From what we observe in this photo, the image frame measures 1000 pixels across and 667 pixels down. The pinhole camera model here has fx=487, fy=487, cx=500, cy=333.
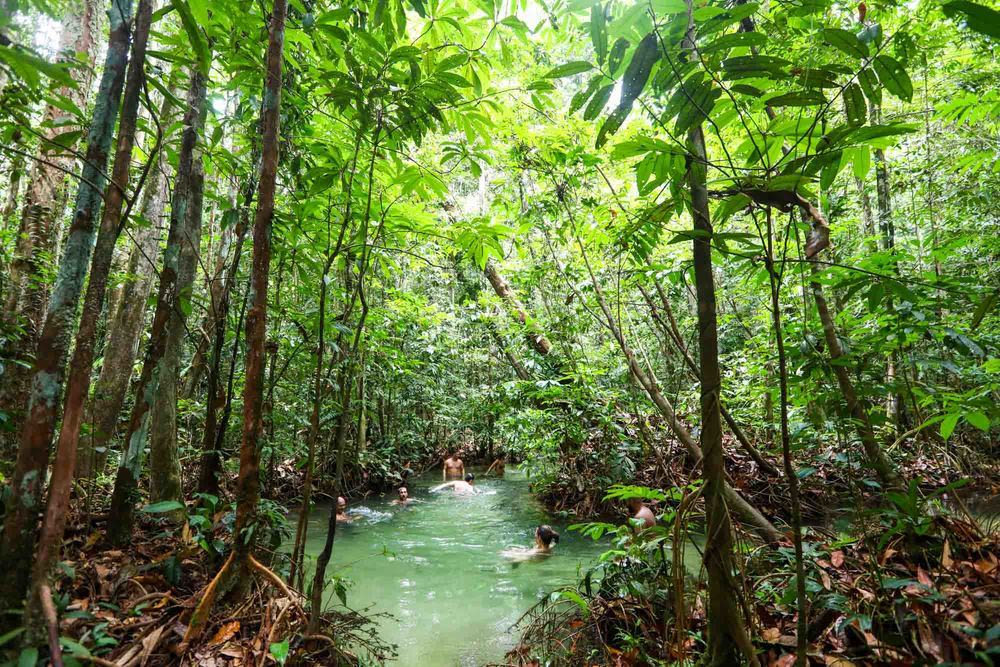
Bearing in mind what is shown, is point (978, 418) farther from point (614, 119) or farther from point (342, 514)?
point (342, 514)

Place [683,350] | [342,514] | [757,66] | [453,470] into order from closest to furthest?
1. [757,66]
2. [683,350]
3. [342,514]
4. [453,470]

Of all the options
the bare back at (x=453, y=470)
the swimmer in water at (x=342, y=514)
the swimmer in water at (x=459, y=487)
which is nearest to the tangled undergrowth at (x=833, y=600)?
the swimmer in water at (x=342, y=514)

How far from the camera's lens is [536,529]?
283 inches

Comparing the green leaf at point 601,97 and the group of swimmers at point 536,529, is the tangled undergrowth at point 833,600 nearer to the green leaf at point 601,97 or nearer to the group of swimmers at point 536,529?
the group of swimmers at point 536,529

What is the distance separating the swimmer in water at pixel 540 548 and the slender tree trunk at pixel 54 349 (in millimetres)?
5325

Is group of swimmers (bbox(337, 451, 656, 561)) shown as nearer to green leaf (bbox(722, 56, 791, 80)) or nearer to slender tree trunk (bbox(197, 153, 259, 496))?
slender tree trunk (bbox(197, 153, 259, 496))

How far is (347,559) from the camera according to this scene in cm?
617

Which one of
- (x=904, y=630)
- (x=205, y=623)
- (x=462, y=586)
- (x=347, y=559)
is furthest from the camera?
(x=347, y=559)

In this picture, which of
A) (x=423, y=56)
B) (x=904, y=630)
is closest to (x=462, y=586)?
(x=904, y=630)

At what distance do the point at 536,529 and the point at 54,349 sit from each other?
641cm

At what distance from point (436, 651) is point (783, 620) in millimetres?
2488

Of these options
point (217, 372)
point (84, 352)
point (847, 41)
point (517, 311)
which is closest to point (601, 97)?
point (847, 41)

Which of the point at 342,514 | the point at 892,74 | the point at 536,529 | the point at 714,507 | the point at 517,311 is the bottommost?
the point at 536,529

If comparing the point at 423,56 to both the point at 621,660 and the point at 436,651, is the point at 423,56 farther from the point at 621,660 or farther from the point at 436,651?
the point at 436,651
